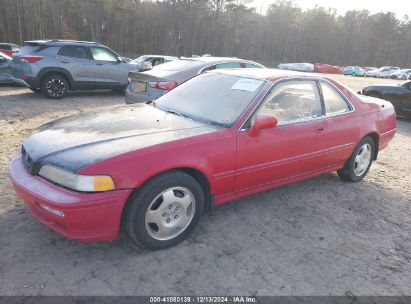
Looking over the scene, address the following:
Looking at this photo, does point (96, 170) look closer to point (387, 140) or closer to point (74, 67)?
point (387, 140)

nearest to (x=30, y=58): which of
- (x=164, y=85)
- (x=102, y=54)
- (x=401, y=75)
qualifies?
(x=102, y=54)

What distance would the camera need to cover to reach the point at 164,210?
2920 millimetres

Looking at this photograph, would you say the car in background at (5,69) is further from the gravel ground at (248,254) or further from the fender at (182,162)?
the fender at (182,162)

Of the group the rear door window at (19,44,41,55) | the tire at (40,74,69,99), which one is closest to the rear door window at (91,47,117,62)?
the tire at (40,74,69,99)

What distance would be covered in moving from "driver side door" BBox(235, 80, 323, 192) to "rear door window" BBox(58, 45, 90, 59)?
26.1ft

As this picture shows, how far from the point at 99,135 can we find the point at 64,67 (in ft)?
25.2

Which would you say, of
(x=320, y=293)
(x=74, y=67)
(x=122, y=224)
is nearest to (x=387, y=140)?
(x=320, y=293)

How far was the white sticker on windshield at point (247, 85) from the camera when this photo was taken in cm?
363

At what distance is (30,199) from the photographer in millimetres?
2691

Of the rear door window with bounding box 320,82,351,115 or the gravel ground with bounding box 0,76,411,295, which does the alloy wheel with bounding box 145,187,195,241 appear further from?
the rear door window with bounding box 320,82,351,115

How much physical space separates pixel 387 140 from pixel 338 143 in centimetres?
147

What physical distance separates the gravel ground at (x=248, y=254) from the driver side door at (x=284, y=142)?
448 millimetres

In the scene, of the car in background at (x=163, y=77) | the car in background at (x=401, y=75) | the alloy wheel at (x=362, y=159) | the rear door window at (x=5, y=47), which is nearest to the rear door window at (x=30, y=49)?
the car in background at (x=163, y=77)

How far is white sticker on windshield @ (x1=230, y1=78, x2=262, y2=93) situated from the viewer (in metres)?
3.63
